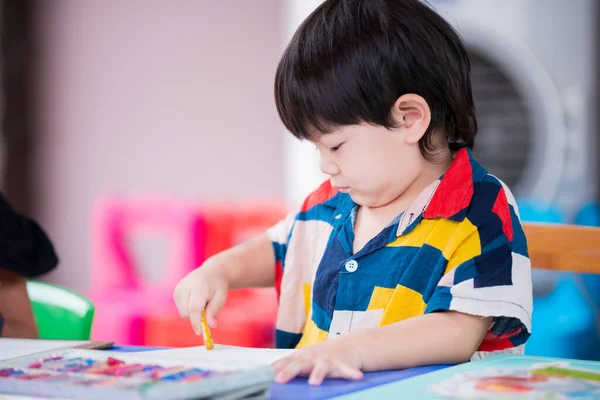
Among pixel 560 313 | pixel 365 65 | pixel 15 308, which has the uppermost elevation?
pixel 365 65

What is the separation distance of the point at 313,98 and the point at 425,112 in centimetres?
11

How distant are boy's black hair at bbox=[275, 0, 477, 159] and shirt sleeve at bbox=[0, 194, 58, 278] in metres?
0.40

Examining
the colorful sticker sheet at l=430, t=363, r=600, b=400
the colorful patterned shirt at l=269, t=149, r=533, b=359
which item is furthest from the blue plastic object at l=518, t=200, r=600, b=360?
the colorful sticker sheet at l=430, t=363, r=600, b=400

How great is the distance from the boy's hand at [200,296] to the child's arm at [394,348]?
193mm

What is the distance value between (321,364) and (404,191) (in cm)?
29

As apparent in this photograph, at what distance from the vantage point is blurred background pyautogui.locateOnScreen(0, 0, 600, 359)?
225cm

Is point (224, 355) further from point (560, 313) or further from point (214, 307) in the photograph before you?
point (560, 313)

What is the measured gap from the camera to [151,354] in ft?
2.16

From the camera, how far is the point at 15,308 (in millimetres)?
998

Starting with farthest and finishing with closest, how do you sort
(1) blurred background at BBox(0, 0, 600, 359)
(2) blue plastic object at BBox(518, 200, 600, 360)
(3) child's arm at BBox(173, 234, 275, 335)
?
(1) blurred background at BBox(0, 0, 600, 359)
(2) blue plastic object at BBox(518, 200, 600, 360)
(3) child's arm at BBox(173, 234, 275, 335)

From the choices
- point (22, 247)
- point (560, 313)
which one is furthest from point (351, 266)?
point (560, 313)

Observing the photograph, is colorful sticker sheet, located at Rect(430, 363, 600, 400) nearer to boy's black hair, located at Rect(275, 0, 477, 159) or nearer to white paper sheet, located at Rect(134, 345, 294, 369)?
white paper sheet, located at Rect(134, 345, 294, 369)

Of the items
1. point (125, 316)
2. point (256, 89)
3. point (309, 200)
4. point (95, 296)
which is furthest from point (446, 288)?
point (256, 89)

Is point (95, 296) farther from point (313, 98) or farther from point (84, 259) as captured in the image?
point (313, 98)
